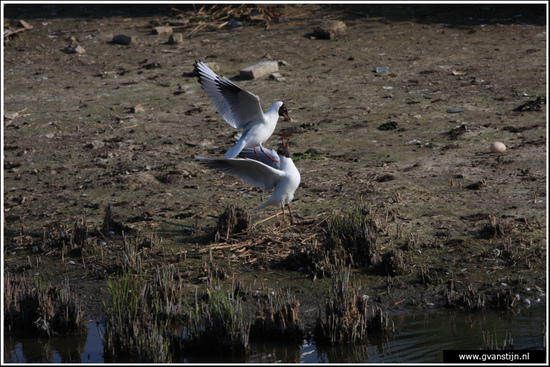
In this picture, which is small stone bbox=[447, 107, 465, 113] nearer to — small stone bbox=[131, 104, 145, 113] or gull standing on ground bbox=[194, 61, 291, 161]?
gull standing on ground bbox=[194, 61, 291, 161]

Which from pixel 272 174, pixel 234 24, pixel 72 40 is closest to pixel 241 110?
pixel 272 174

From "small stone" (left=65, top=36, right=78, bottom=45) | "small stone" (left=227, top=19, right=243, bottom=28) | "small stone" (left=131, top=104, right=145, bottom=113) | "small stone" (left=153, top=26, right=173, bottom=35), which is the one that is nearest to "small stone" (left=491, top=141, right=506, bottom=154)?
"small stone" (left=131, top=104, right=145, bottom=113)

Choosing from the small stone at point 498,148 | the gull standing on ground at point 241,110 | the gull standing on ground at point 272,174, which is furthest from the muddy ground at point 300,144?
the gull standing on ground at point 241,110

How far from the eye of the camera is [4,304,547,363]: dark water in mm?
4395

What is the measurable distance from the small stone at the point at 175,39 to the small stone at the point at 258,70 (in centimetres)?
246

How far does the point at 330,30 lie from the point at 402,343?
9545 mm

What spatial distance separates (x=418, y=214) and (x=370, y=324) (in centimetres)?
209

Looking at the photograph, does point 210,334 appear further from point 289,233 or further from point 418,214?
point 418,214

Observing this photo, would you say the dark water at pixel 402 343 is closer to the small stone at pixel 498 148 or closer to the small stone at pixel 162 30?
the small stone at pixel 498 148

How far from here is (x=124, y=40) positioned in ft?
43.2

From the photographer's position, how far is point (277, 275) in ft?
18.2

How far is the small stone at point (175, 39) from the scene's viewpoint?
12992 millimetres

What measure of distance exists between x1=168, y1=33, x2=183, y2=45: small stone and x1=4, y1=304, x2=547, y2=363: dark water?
9052mm

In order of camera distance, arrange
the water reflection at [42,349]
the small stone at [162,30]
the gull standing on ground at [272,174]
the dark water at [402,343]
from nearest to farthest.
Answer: the dark water at [402,343], the water reflection at [42,349], the gull standing on ground at [272,174], the small stone at [162,30]
